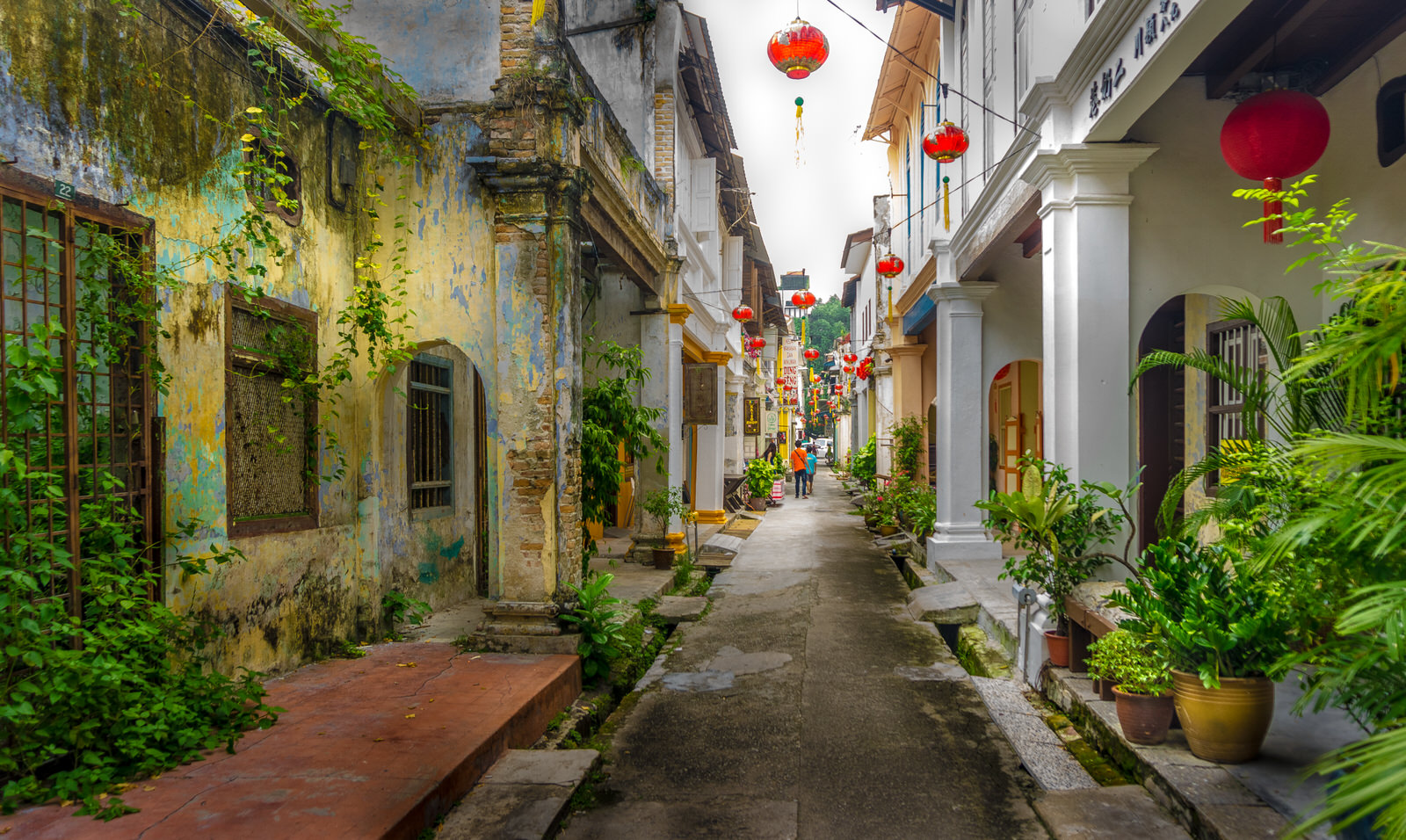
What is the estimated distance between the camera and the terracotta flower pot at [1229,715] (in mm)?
3795

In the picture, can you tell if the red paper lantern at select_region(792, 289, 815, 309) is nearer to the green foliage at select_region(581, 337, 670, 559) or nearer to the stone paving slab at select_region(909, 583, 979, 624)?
the stone paving slab at select_region(909, 583, 979, 624)

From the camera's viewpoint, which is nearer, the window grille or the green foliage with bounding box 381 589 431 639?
the green foliage with bounding box 381 589 431 639

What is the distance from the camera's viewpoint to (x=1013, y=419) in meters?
13.2

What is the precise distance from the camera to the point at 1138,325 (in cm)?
561

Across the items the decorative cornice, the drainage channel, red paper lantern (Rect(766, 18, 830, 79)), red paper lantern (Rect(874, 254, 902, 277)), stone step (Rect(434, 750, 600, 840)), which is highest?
red paper lantern (Rect(766, 18, 830, 79))

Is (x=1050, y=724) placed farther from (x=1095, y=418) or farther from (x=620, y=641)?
(x=620, y=641)

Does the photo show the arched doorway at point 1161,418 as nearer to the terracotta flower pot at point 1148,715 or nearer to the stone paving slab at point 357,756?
the terracotta flower pot at point 1148,715

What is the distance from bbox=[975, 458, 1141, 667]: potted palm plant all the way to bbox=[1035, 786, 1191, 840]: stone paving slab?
1.74m

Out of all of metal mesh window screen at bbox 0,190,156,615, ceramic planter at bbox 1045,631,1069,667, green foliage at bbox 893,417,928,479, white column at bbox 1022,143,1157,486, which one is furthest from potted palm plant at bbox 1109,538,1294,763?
green foliage at bbox 893,417,928,479

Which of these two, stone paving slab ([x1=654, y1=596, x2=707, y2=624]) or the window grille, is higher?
the window grille

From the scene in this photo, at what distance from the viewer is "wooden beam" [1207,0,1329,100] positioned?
4.56m

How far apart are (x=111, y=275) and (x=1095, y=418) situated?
19.1ft

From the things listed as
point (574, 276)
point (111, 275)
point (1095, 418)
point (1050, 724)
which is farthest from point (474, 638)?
point (1095, 418)

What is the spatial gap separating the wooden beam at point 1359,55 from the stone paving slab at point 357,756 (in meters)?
6.43
